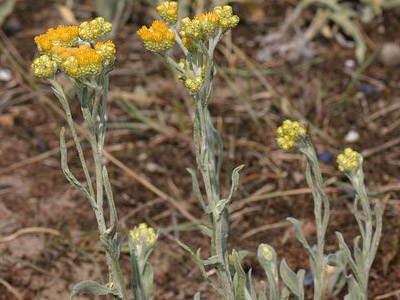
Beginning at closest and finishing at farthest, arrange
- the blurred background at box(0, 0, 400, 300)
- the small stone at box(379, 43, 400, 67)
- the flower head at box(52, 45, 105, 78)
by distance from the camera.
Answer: the flower head at box(52, 45, 105, 78) → the blurred background at box(0, 0, 400, 300) → the small stone at box(379, 43, 400, 67)

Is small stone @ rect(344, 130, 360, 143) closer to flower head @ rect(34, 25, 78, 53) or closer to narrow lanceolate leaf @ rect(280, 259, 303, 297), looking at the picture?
narrow lanceolate leaf @ rect(280, 259, 303, 297)

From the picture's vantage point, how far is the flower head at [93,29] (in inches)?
85.7

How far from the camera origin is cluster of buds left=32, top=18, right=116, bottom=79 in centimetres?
204

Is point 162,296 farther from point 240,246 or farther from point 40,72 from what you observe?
point 40,72

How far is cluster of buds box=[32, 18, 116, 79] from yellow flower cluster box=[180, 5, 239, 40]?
21cm

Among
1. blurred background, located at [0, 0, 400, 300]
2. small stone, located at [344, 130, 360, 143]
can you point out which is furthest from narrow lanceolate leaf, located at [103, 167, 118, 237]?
small stone, located at [344, 130, 360, 143]

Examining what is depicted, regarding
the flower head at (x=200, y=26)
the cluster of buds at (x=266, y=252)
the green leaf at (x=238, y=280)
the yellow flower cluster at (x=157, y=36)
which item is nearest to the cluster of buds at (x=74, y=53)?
the yellow flower cluster at (x=157, y=36)

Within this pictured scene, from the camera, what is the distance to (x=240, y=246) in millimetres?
3492

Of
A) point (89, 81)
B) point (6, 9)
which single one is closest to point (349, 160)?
point (89, 81)

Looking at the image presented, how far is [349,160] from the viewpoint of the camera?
96.5 inches

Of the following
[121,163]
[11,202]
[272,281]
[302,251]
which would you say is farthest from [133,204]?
[272,281]

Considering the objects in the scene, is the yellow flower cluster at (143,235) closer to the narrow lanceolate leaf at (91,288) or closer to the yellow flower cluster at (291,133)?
the narrow lanceolate leaf at (91,288)

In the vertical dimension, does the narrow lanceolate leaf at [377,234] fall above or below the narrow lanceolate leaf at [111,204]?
below

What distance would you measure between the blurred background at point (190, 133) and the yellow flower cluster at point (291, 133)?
99 centimetres
